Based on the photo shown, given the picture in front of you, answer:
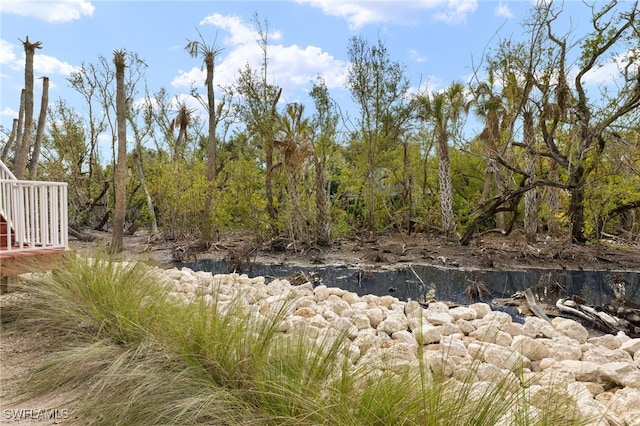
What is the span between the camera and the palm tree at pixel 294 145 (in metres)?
10.9

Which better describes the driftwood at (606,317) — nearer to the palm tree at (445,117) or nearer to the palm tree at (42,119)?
the palm tree at (445,117)

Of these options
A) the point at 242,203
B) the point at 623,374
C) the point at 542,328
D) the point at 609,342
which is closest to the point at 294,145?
the point at 242,203

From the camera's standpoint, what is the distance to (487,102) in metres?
12.2

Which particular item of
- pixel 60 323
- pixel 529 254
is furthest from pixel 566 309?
pixel 60 323

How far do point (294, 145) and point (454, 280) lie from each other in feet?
16.9

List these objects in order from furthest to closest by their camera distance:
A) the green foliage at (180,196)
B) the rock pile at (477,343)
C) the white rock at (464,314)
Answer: the green foliage at (180,196)
the white rock at (464,314)
the rock pile at (477,343)

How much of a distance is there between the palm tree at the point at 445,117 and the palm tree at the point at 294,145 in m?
4.11

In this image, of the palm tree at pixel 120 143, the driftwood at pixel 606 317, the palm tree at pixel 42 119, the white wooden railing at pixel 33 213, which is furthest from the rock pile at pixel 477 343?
the palm tree at pixel 42 119

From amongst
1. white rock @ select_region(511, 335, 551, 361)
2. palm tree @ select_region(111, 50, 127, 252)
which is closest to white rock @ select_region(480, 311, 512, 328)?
white rock @ select_region(511, 335, 551, 361)

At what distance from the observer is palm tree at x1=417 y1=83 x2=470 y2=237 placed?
13062mm

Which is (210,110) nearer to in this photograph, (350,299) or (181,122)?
(181,122)

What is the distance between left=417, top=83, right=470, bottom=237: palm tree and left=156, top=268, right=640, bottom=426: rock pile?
8793 mm

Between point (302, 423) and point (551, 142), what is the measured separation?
34.6 feet

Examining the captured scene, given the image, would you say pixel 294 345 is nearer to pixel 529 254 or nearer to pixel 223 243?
pixel 529 254
